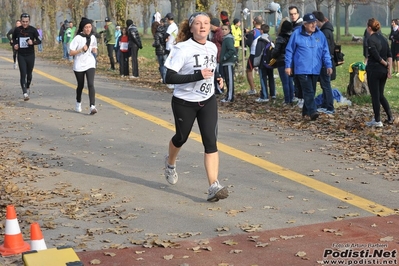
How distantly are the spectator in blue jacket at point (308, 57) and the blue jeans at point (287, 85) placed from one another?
1.91m

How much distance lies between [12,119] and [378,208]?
30.7 ft

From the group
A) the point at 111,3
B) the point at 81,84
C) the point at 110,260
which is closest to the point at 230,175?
the point at 110,260

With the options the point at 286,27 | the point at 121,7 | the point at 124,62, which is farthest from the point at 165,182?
the point at 121,7

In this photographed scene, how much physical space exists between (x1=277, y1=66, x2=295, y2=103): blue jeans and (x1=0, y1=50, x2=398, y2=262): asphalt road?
141 cm

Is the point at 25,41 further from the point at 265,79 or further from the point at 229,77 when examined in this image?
the point at 265,79

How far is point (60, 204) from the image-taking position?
8352 mm

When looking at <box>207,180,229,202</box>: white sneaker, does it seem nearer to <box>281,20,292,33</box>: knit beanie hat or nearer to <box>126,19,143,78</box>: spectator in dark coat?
<box>281,20,292,33</box>: knit beanie hat

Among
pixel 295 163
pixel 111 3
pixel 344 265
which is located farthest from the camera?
pixel 111 3

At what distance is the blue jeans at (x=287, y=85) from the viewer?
16.1m

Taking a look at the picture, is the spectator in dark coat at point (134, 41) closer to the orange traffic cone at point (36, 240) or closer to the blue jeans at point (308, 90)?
the blue jeans at point (308, 90)

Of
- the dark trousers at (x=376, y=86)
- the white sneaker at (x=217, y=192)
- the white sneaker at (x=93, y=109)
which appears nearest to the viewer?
the white sneaker at (x=217, y=192)

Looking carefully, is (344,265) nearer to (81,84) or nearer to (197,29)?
(197,29)

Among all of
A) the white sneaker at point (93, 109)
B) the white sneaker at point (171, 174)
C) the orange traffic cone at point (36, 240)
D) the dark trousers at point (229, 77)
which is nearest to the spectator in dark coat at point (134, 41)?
the dark trousers at point (229, 77)

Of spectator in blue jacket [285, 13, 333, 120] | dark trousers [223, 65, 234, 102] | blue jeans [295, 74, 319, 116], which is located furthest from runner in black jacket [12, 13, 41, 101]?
blue jeans [295, 74, 319, 116]
